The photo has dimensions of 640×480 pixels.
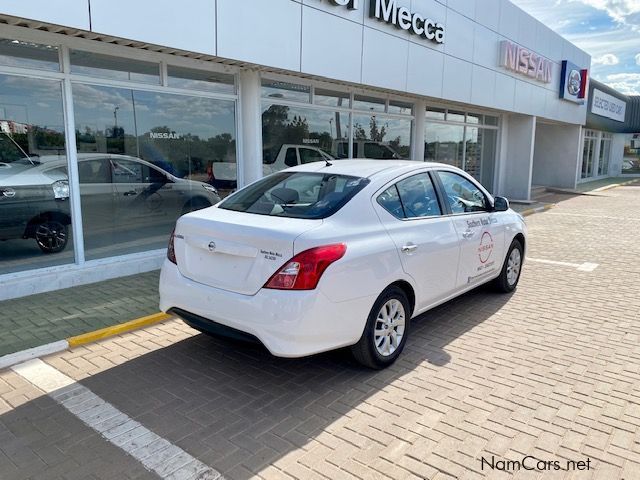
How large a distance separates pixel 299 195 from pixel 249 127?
4346 millimetres

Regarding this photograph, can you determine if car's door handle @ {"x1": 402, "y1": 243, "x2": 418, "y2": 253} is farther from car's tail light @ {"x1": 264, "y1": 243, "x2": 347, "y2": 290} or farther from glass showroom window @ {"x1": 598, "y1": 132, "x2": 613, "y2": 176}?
glass showroom window @ {"x1": 598, "y1": 132, "x2": 613, "y2": 176}

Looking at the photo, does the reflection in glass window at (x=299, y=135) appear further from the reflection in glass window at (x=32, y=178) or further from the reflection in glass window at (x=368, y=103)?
the reflection in glass window at (x=32, y=178)

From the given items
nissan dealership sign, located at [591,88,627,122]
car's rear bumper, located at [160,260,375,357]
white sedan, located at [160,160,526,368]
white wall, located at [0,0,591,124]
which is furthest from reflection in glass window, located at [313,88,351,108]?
nissan dealership sign, located at [591,88,627,122]

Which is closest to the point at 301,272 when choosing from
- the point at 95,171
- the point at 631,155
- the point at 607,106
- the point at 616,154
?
the point at 95,171

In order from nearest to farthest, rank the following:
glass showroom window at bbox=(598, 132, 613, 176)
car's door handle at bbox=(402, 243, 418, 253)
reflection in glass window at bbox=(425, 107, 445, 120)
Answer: car's door handle at bbox=(402, 243, 418, 253) → reflection in glass window at bbox=(425, 107, 445, 120) → glass showroom window at bbox=(598, 132, 613, 176)

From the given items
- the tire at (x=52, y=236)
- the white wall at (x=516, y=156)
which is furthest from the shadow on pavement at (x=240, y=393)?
the white wall at (x=516, y=156)

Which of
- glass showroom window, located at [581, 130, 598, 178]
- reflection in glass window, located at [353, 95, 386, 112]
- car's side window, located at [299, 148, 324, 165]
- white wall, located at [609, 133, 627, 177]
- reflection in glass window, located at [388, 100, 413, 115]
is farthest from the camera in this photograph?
white wall, located at [609, 133, 627, 177]

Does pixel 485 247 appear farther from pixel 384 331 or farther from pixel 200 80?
pixel 200 80

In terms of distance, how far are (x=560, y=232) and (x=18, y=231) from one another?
35.4 ft

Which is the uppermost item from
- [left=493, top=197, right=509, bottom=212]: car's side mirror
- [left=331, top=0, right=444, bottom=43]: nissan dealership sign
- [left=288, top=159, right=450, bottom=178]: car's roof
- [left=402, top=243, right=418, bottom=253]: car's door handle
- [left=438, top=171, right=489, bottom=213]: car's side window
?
[left=331, top=0, right=444, bottom=43]: nissan dealership sign

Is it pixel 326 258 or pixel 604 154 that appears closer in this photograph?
pixel 326 258

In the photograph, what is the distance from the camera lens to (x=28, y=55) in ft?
18.9

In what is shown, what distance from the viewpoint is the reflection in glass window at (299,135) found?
8836mm

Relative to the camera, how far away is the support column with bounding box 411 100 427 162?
12.7 metres
